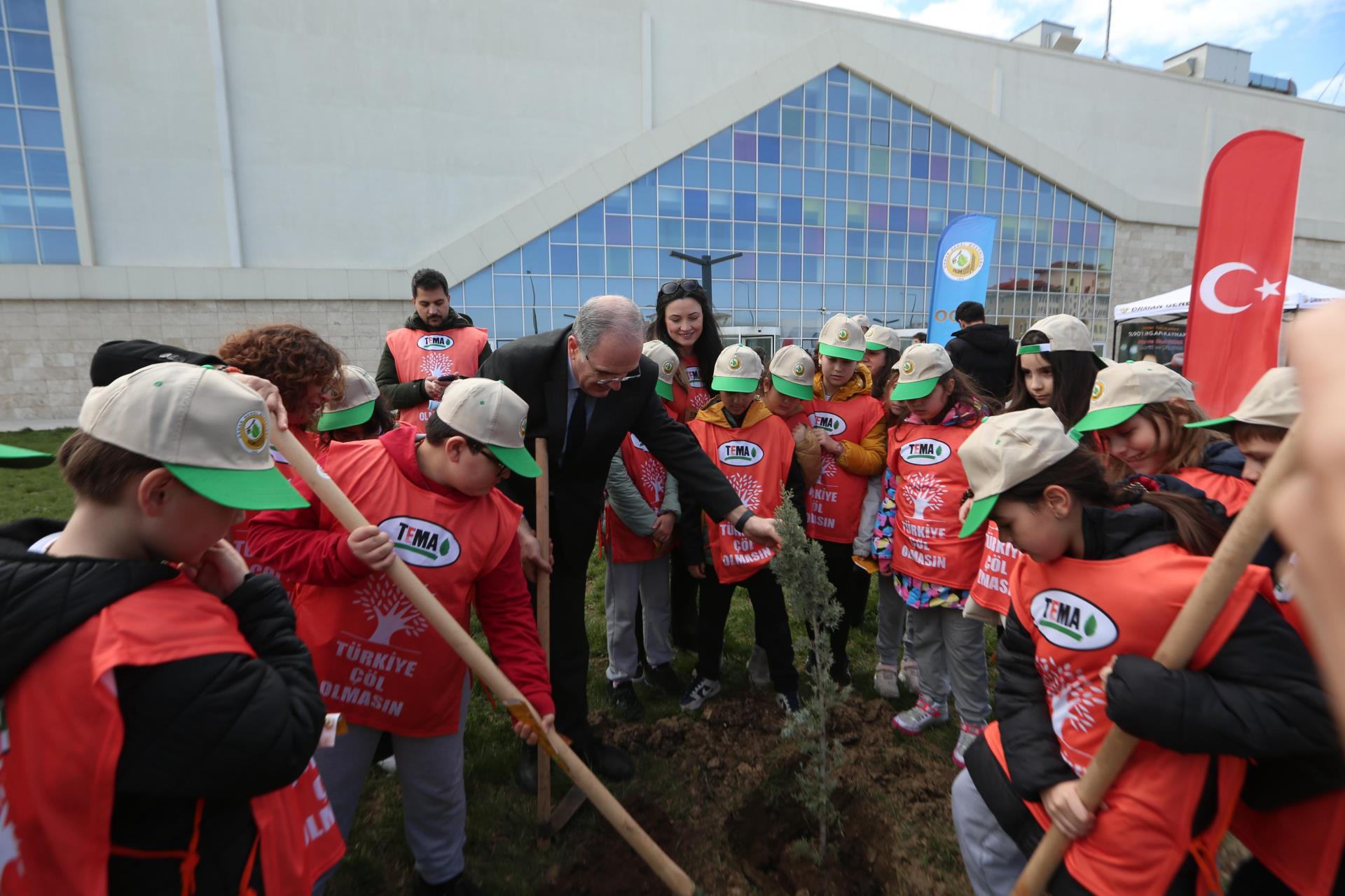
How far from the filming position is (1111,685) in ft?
5.23

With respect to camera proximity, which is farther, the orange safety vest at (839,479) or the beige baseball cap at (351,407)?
the orange safety vest at (839,479)

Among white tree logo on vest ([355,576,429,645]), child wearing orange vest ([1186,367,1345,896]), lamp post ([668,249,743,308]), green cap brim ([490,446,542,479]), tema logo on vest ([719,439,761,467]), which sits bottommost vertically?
child wearing orange vest ([1186,367,1345,896])

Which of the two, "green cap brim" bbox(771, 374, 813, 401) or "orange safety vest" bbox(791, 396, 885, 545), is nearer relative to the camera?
"green cap brim" bbox(771, 374, 813, 401)

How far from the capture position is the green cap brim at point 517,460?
2334 mm

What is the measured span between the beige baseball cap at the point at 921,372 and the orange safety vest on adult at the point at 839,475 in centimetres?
79

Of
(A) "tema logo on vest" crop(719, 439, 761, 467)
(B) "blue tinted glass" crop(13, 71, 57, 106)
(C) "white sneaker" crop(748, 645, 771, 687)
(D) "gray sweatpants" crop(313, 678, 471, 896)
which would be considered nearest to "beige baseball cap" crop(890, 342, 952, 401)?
(A) "tema logo on vest" crop(719, 439, 761, 467)

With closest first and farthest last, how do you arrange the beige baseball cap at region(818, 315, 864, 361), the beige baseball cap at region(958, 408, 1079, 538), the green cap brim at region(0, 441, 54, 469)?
1. the green cap brim at region(0, 441, 54, 469)
2. the beige baseball cap at region(958, 408, 1079, 538)
3. the beige baseball cap at region(818, 315, 864, 361)

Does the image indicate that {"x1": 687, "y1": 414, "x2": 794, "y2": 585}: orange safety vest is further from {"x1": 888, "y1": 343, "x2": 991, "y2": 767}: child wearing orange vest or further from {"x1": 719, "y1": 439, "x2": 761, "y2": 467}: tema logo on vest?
{"x1": 888, "y1": 343, "x2": 991, "y2": 767}: child wearing orange vest

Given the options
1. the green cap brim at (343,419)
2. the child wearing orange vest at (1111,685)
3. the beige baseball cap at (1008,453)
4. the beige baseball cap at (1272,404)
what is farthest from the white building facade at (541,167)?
the child wearing orange vest at (1111,685)

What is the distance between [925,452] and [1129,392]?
45.4 inches

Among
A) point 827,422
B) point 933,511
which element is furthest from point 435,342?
point 933,511

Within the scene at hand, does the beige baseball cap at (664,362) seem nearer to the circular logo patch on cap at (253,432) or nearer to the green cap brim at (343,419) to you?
the green cap brim at (343,419)

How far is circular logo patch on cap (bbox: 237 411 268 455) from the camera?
1.40 metres

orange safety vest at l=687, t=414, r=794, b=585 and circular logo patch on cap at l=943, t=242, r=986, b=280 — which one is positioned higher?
circular logo patch on cap at l=943, t=242, r=986, b=280
